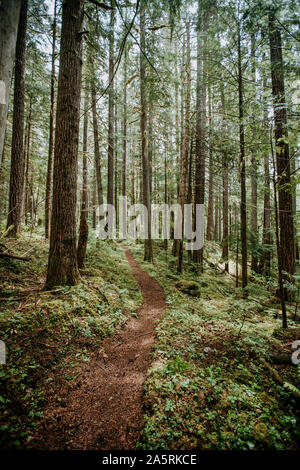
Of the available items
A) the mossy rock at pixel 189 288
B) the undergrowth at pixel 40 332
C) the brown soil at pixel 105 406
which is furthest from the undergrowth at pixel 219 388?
the mossy rock at pixel 189 288

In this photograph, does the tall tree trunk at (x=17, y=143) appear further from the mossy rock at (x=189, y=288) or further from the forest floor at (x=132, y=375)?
the mossy rock at (x=189, y=288)

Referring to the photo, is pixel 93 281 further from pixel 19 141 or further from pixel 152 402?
pixel 19 141

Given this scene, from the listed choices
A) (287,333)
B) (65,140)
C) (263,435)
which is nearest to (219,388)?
(263,435)

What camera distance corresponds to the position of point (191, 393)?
2.88 meters

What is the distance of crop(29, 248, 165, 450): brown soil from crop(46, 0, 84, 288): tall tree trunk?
2.27m

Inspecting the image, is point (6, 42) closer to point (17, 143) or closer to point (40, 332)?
point (40, 332)

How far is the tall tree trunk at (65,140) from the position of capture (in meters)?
4.82

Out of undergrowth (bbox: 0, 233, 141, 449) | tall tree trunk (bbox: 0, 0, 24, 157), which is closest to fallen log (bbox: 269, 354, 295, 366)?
undergrowth (bbox: 0, 233, 141, 449)

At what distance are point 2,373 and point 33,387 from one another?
46 cm

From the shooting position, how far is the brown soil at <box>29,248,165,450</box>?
229 cm

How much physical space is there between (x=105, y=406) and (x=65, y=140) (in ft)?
18.2

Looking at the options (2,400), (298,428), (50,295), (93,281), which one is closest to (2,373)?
(2,400)

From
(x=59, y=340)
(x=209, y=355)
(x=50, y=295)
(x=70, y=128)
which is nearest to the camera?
(x=59, y=340)

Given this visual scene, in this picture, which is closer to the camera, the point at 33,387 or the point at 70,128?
the point at 33,387
